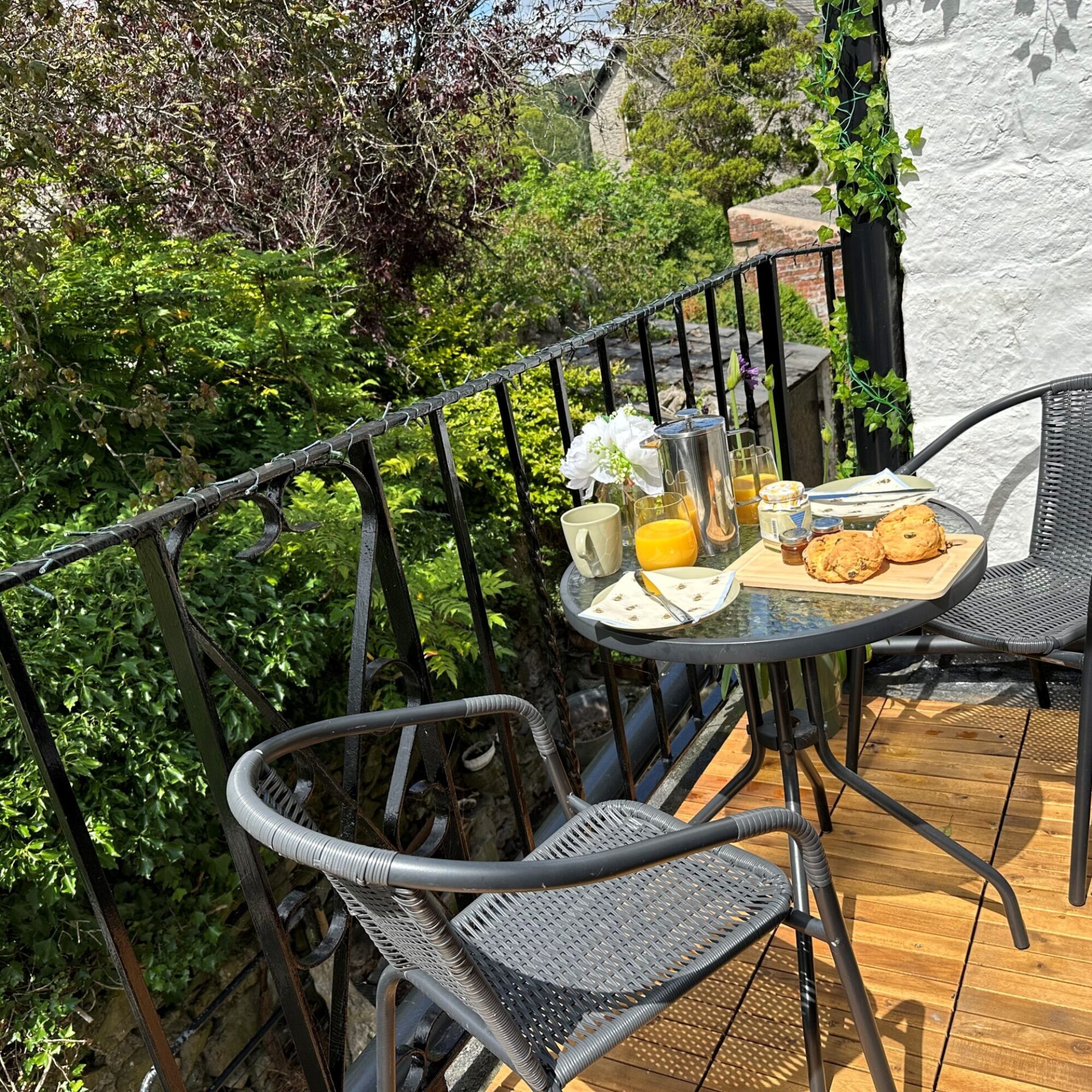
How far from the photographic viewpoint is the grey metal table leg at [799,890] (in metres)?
1.37

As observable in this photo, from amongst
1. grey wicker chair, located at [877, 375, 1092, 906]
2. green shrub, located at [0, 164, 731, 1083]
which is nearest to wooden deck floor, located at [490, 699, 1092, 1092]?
grey wicker chair, located at [877, 375, 1092, 906]

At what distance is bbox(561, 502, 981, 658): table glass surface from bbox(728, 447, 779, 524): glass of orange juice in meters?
0.23

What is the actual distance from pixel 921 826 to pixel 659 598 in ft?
2.33

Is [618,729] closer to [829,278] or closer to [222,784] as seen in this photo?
[222,784]

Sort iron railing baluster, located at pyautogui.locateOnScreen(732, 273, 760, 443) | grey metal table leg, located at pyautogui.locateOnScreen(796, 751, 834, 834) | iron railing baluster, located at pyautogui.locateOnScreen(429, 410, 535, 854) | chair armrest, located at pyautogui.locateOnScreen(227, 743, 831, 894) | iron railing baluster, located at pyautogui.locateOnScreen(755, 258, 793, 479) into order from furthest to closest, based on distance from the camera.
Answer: iron railing baluster, located at pyautogui.locateOnScreen(755, 258, 793, 479) < iron railing baluster, located at pyautogui.locateOnScreen(732, 273, 760, 443) < grey metal table leg, located at pyautogui.locateOnScreen(796, 751, 834, 834) < iron railing baluster, located at pyautogui.locateOnScreen(429, 410, 535, 854) < chair armrest, located at pyautogui.locateOnScreen(227, 743, 831, 894)

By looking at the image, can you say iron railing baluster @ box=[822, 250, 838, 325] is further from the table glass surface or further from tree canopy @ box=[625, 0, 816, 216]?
tree canopy @ box=[625, 0, 816, 216]

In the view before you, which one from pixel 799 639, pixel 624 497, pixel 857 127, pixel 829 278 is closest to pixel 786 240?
pixel 829 278

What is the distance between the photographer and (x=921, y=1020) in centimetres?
159

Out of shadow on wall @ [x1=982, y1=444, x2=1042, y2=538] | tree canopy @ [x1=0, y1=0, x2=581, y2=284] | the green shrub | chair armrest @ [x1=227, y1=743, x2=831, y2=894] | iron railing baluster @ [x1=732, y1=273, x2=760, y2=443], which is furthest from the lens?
tree canopy @ [x1=0, y1=0, x2=581, y2=284]

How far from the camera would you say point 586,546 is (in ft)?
5.47

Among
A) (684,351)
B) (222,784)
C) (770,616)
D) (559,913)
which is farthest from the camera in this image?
(684,351)

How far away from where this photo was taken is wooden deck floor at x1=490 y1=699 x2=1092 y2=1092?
4.98 feet

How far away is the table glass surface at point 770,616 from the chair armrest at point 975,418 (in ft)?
2.39

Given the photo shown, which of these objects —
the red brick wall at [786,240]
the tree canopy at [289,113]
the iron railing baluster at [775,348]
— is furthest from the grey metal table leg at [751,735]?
the red brick wall at [786,240]
